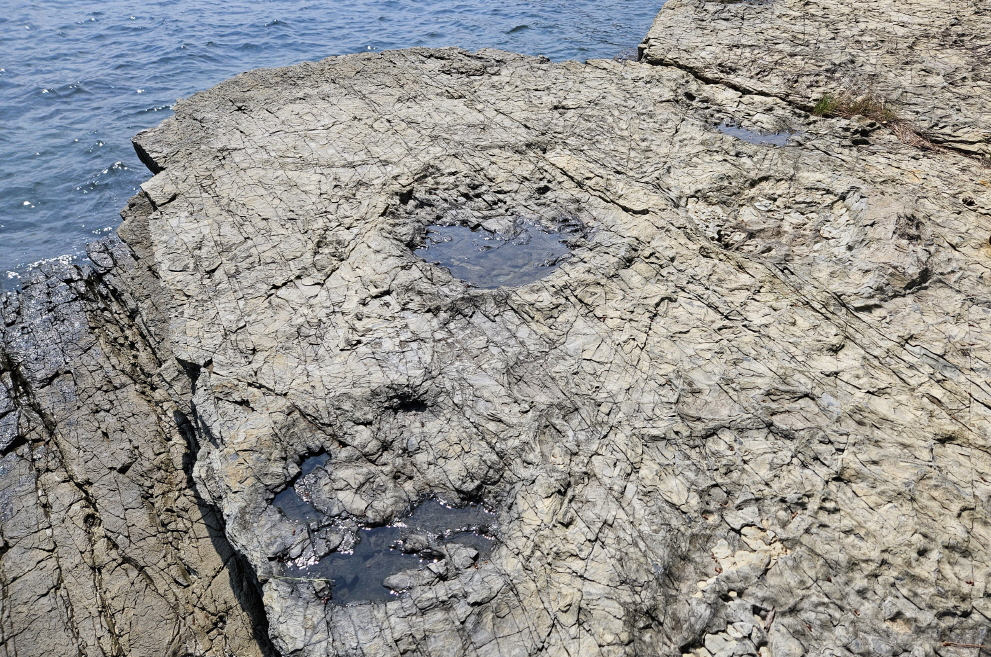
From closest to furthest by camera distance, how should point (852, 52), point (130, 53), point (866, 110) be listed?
1. point (866, 110)
2. point (852, 52)
3. point (130, 53)

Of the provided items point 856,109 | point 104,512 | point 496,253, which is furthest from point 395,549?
point 856,109

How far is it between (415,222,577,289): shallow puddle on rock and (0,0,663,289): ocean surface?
16.3ft

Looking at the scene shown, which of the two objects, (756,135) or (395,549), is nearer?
(395,549)

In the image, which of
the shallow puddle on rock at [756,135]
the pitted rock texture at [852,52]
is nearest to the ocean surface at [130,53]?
the pitted rock texture at [852,52]

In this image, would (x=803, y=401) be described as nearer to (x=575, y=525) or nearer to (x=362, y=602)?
(x=575, y=525)

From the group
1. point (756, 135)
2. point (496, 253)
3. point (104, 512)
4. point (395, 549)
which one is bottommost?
point (104, 512)

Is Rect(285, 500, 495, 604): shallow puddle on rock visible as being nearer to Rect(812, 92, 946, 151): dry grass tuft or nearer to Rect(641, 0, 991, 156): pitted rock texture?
Rect(812, 92, 946, 151): dry grass tuft

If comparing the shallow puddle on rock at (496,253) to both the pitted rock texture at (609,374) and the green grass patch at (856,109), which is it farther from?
the green grass patch at (856,109)

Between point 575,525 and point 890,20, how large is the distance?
8.22m

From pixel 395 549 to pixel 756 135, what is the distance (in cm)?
523

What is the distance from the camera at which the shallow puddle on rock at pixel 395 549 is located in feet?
10.8

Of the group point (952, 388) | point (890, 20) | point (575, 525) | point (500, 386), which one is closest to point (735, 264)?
point (952, 388)

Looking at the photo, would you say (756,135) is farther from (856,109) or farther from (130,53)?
(130,53)

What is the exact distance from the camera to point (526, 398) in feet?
13.1
